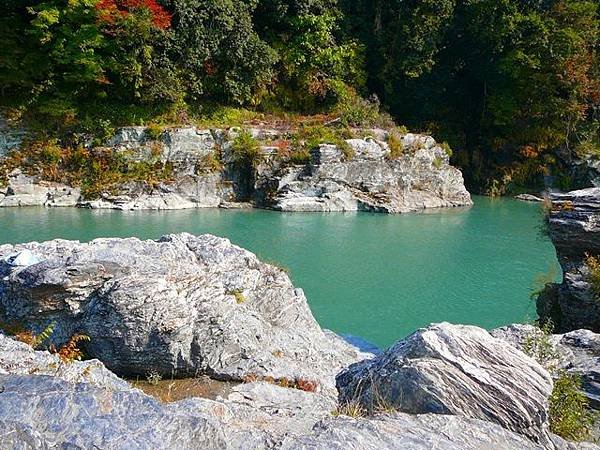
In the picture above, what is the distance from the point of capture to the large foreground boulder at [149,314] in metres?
7.91

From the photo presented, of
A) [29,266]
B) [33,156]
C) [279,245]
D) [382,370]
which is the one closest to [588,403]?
→ [382,370]

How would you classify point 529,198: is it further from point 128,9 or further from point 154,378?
point 154,378

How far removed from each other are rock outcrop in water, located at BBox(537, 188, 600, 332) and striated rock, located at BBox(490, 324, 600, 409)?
2326 millimetres

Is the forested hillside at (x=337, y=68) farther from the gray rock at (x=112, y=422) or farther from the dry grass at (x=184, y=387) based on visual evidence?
the gray rock at (x=112, y=422)

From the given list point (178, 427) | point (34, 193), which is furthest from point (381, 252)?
point (34, 193)

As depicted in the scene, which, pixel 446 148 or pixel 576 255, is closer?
pixel 576 255

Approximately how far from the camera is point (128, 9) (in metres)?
27.1

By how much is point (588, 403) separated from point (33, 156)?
26.7 meters

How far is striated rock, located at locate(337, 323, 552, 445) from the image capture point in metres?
4.56

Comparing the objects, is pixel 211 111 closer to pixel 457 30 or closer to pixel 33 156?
pixel 33 156

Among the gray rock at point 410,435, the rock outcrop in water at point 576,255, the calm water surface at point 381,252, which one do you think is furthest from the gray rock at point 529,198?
the gray rock at point 410,435

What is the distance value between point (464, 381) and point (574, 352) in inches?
163

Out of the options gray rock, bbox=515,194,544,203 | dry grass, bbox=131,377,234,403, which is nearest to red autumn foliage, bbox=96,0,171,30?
gray rock, bbox=515,194,544,203

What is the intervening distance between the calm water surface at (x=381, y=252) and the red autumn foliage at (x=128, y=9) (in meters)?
9.56
